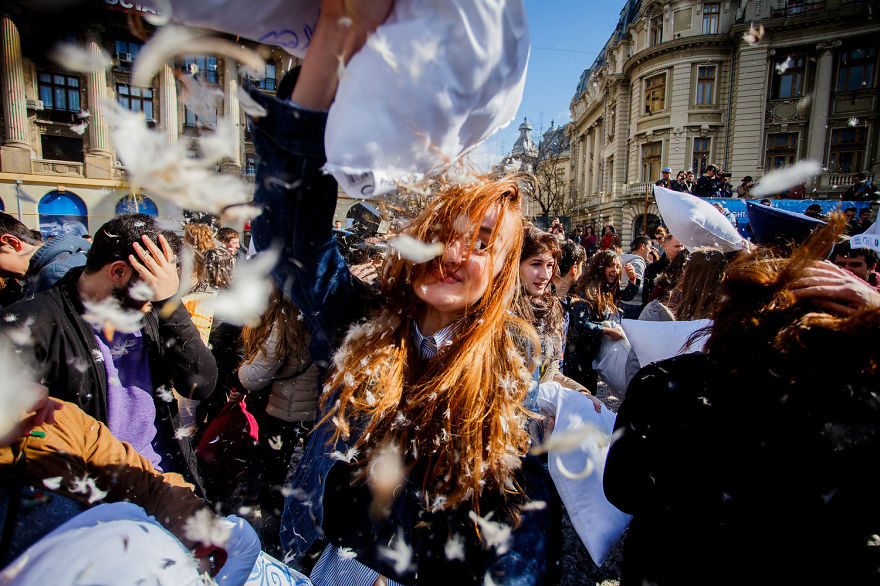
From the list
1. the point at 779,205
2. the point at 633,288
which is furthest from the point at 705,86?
the point at 633,288

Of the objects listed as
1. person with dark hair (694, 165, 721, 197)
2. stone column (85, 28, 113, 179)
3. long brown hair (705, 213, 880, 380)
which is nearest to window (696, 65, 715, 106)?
person with dark hair (694, 165, 721, 197)

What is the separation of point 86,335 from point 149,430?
18.2 inches

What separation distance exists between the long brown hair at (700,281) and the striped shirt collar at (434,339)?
6.85 feet

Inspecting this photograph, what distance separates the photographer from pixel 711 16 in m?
12.4

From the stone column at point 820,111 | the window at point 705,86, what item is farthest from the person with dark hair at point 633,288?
the window at point 705,86

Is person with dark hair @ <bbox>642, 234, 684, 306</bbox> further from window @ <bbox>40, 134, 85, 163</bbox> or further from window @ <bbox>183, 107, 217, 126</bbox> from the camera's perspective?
window @ <bbox>40, 134, 85, 163</bbox>

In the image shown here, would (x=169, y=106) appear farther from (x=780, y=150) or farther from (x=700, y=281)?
(x=780, y=150)

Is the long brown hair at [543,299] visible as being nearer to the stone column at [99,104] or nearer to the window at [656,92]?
the stone column at [99,104]

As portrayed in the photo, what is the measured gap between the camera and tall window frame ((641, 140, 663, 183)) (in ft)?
74.2

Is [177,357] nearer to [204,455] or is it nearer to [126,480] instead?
[126,480]

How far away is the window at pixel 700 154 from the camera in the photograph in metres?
18.3

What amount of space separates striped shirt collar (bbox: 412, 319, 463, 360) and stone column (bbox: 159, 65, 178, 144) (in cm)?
79

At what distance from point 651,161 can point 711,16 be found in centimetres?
1180

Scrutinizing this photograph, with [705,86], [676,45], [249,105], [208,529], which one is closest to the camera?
[249,105]
